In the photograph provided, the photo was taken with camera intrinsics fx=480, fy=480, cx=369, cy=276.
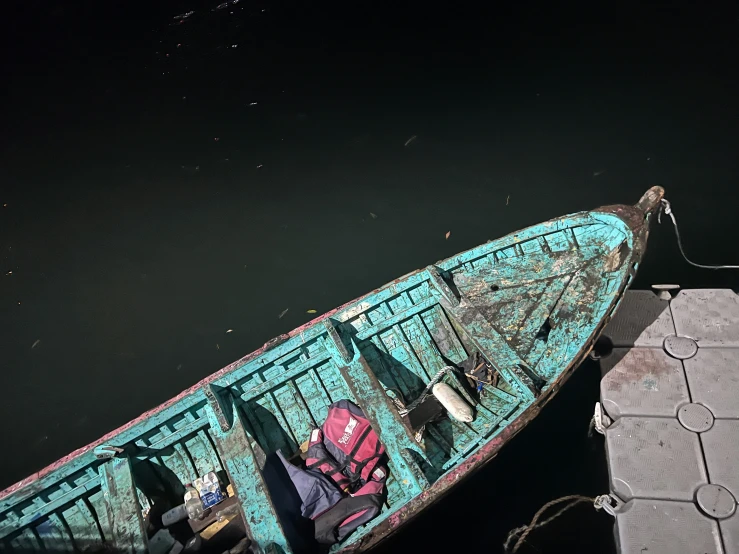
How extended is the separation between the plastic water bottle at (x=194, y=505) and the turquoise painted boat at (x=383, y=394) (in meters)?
0.14

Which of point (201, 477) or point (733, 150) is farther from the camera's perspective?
point (733, 150)

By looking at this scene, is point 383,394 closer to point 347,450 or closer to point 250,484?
point 347,450

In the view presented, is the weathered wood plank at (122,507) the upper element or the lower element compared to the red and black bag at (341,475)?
A: upper

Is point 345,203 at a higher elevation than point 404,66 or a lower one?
lower

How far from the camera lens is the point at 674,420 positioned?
5336mm

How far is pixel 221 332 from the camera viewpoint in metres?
7.41

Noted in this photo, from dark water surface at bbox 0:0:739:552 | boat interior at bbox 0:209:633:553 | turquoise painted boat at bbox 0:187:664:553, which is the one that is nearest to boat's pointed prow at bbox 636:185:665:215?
turquoise painted boat at bbox 0:187:664:553

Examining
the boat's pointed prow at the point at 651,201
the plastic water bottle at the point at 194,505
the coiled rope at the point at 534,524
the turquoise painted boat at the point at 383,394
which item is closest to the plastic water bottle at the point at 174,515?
the plastic water bottle at the point at 194,505

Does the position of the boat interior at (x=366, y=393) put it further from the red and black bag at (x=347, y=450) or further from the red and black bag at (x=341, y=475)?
the red and black bag at (x=347, y=450)

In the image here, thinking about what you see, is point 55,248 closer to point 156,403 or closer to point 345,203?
point 156,403

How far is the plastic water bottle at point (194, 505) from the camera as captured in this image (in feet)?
17.2

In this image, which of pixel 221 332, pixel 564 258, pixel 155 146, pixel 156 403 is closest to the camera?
pixel 564 258

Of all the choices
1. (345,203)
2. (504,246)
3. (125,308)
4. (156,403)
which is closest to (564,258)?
(504,246)

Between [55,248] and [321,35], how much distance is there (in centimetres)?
737
